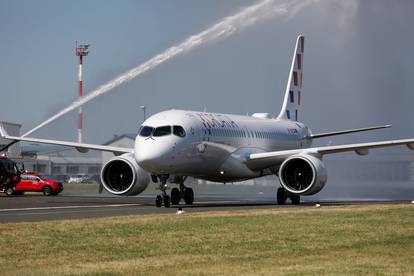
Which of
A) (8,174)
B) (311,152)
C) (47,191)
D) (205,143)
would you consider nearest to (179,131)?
(205,143)

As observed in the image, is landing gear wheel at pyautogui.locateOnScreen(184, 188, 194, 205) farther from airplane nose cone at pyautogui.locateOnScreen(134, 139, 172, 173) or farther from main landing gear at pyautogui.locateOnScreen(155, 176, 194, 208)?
airplane nose cone at pyautogui.locateOnScreen(134, 139, 172, 173)

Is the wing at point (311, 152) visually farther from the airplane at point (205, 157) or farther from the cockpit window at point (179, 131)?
the cockpit window at point (179, 131)

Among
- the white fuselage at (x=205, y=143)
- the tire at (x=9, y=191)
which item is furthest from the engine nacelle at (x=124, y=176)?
the tire at (x=9, y=191)

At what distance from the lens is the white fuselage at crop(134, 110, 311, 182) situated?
36469 millimetres

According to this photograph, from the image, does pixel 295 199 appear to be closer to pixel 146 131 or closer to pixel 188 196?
pixel 188 196

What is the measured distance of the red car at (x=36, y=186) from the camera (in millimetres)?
59312

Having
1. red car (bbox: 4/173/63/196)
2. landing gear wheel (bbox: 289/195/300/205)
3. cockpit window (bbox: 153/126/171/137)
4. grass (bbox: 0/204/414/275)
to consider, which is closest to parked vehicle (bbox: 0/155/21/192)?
red car (bbox: 4/173/63/196)

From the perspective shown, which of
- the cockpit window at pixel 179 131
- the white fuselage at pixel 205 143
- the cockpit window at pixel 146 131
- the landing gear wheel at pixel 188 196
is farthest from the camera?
the landing gear wheel at pixel 188 196

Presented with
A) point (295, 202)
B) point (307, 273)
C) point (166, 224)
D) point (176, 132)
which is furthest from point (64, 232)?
→ point (295, 202)

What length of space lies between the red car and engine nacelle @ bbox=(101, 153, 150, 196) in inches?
771

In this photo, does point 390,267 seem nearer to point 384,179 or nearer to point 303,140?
point 303,140

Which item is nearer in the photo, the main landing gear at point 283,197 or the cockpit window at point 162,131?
the cockpit window at point 162,131

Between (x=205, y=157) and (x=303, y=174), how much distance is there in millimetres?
4685

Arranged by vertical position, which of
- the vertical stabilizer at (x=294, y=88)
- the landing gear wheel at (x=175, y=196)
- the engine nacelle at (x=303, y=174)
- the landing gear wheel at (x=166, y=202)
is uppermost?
the vertical stabilizer at (x=294, y=88)
